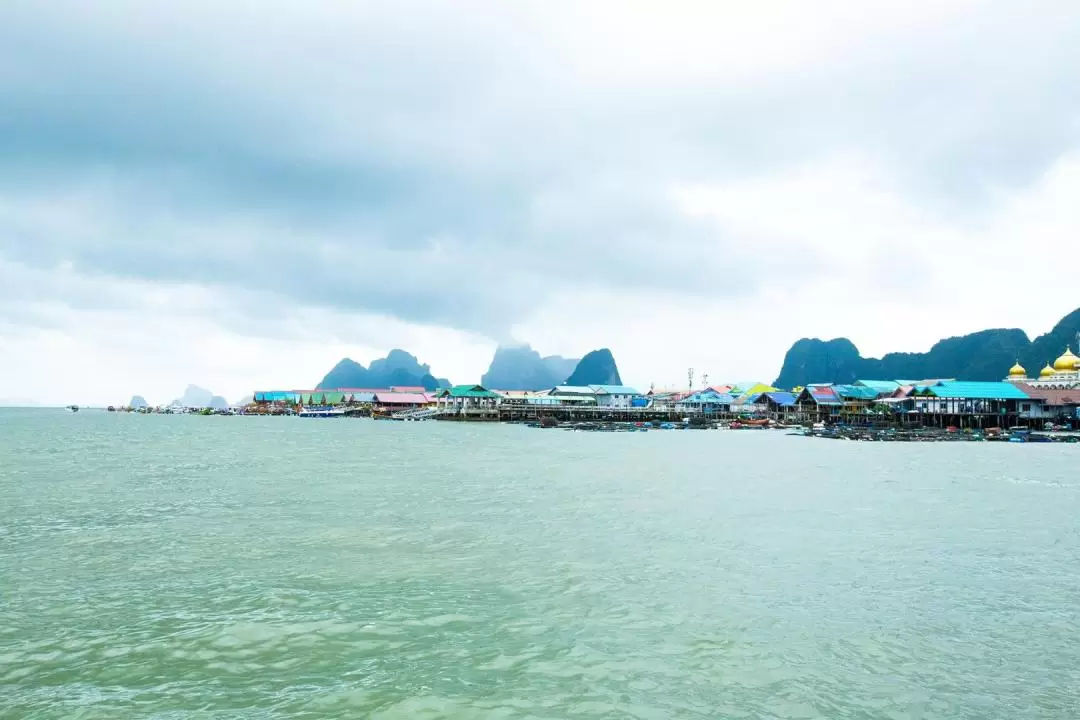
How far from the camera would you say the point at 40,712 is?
7.84 m

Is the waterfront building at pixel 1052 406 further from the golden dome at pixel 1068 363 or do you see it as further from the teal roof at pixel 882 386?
the teal roof at pixel 882 386

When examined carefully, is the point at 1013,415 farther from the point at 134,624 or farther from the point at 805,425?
the point at 134,624

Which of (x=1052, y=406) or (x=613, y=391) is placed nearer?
(x=1052, y=406)

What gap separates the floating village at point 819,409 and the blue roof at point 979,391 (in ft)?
0.38

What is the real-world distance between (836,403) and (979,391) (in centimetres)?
2709

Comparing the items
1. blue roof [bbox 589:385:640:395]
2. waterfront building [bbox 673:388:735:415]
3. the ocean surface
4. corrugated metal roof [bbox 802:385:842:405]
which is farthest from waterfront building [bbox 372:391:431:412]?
the ocean surface

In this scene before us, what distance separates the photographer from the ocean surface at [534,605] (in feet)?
27.7

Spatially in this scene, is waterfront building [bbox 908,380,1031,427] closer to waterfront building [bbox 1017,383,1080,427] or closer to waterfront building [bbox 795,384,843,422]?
waterfront building [bbox 1017,383,1080,427]

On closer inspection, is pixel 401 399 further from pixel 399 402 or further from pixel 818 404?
pixel 818 404

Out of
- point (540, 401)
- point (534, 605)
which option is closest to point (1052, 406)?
point (540, 401)

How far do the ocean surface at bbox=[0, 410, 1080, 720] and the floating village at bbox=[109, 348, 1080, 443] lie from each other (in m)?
61.3

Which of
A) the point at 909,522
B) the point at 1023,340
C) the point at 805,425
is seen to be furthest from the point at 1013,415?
the point at 1023,340

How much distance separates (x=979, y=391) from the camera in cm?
9325

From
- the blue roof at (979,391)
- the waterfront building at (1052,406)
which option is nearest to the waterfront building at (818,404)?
the blue roof at (979,391)
